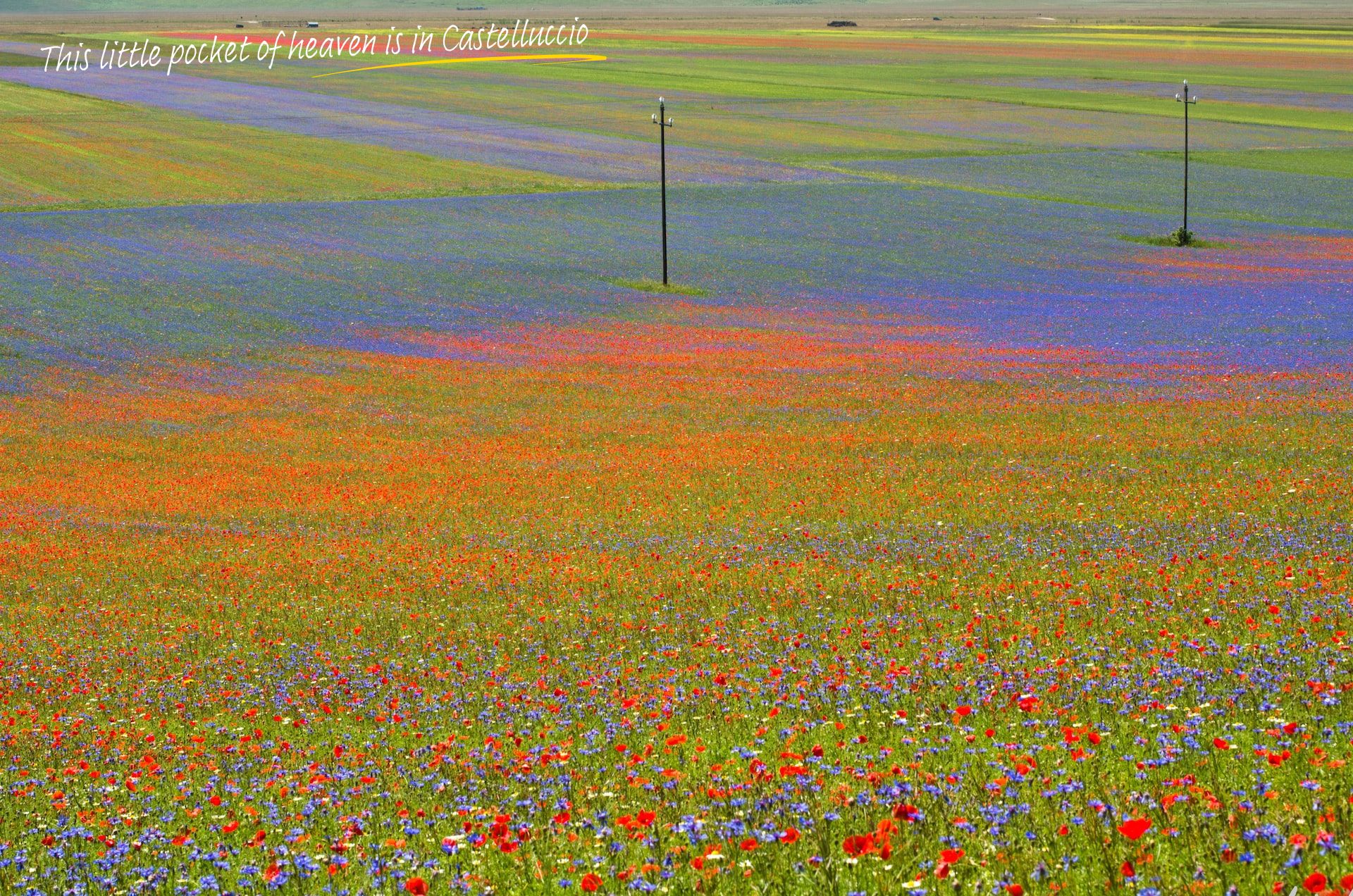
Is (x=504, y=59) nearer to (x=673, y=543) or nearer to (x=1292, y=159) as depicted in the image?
(x=1292, y=159)

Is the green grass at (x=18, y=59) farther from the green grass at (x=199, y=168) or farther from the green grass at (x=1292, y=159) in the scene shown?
the green grass at (x=1292, y=159)

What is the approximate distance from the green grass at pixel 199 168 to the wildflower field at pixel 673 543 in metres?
1.22

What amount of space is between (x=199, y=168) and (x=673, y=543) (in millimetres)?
70938

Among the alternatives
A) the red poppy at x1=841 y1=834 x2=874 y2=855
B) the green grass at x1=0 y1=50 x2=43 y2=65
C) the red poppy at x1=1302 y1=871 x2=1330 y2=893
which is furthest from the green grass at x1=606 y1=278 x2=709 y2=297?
the green grass at x1=0 y1=50 x2=43 y2=65

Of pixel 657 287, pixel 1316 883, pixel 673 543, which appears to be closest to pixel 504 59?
pixel 657 287

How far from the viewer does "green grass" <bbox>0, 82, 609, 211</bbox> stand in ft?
244

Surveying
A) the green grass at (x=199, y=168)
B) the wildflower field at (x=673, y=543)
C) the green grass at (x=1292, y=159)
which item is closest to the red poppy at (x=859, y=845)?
the wildflower field at (x=673, y=543)

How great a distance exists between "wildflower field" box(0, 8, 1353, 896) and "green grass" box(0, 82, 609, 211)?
4.00 feet

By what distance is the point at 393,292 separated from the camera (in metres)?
54.2

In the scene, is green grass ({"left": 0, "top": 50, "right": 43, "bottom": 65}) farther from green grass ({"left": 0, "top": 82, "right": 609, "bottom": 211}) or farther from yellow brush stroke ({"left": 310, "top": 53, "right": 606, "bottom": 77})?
green grass ({"left": 0, "top": 82, "right": 609, "bottom": 211})

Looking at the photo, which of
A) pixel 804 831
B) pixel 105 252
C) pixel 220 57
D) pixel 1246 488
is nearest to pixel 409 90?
pixel 220 57

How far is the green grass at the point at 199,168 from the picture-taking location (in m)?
74.2

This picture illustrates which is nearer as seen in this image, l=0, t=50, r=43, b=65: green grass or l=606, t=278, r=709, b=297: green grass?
l=606, t=278, r=709, b=297: green grass

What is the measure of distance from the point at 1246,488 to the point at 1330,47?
18238 centimetres
